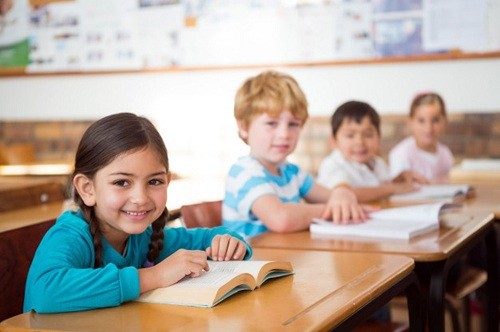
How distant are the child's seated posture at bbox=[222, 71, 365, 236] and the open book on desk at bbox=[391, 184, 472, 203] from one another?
15.6 inches

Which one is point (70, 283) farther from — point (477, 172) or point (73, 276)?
point (477, 172)

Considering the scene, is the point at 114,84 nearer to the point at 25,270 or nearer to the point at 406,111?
the point at 406,111

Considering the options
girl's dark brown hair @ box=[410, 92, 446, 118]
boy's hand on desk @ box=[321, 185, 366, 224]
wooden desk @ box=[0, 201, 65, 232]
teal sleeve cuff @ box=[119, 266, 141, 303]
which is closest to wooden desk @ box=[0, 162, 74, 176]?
wooden desk @ box=[0, 201, 65, 232]

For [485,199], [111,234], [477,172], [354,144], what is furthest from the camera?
[477,172]

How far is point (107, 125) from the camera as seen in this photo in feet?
5.31

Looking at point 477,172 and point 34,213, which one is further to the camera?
point 477,172

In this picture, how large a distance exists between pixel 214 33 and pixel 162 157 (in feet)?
11.2

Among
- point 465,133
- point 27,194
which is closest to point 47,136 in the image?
point 27,194

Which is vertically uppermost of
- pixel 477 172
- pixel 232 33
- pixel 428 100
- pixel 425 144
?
pixel 232 33

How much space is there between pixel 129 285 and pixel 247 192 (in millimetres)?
962

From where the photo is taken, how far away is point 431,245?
2.02 meters

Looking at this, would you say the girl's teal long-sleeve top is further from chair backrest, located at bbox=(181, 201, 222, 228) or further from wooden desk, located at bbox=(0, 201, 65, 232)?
wooden desk, located at bbox=(0, 201, 65, 232)

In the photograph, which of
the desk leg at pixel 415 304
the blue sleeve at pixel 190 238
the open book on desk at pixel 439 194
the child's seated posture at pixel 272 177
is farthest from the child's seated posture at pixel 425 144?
the blue sleeve at pixel 190 238

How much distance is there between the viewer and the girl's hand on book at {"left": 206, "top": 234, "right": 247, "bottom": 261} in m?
1.77
